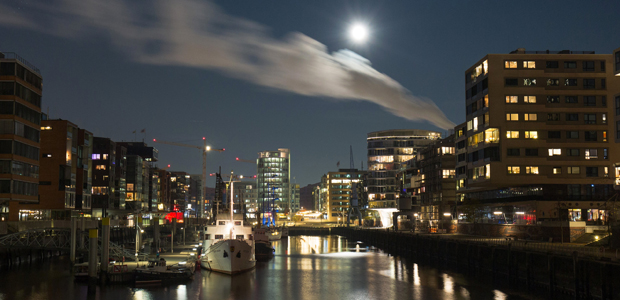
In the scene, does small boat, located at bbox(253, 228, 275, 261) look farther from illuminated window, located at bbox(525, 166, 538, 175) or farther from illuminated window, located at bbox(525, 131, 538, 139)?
illuminated window, located at bbox(525, 131, 538, 139)

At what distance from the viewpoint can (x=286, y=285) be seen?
6688 centimetres

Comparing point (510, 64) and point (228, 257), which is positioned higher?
point (510, 64)

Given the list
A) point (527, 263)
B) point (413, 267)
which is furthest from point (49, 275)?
point (527, 263)

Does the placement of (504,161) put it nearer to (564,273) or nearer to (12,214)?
(564,273)

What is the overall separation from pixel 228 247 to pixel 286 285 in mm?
9677

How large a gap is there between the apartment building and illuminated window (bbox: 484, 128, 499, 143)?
19 centimetres

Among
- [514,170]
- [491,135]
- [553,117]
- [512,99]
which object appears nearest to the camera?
[553,117]

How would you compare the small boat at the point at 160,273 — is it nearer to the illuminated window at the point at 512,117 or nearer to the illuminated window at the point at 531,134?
the illuminated window at the point at 512,117

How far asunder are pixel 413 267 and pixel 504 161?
104ft

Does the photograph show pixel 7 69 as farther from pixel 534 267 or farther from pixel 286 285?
pixel 534 267

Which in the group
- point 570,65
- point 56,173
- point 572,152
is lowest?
point 56,173

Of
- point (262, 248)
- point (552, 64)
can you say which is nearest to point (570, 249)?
point (552, 64)

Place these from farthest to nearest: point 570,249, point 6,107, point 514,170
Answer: point 514,170 → point 6,107 → point 570,249

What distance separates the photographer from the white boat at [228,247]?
2830 inches
